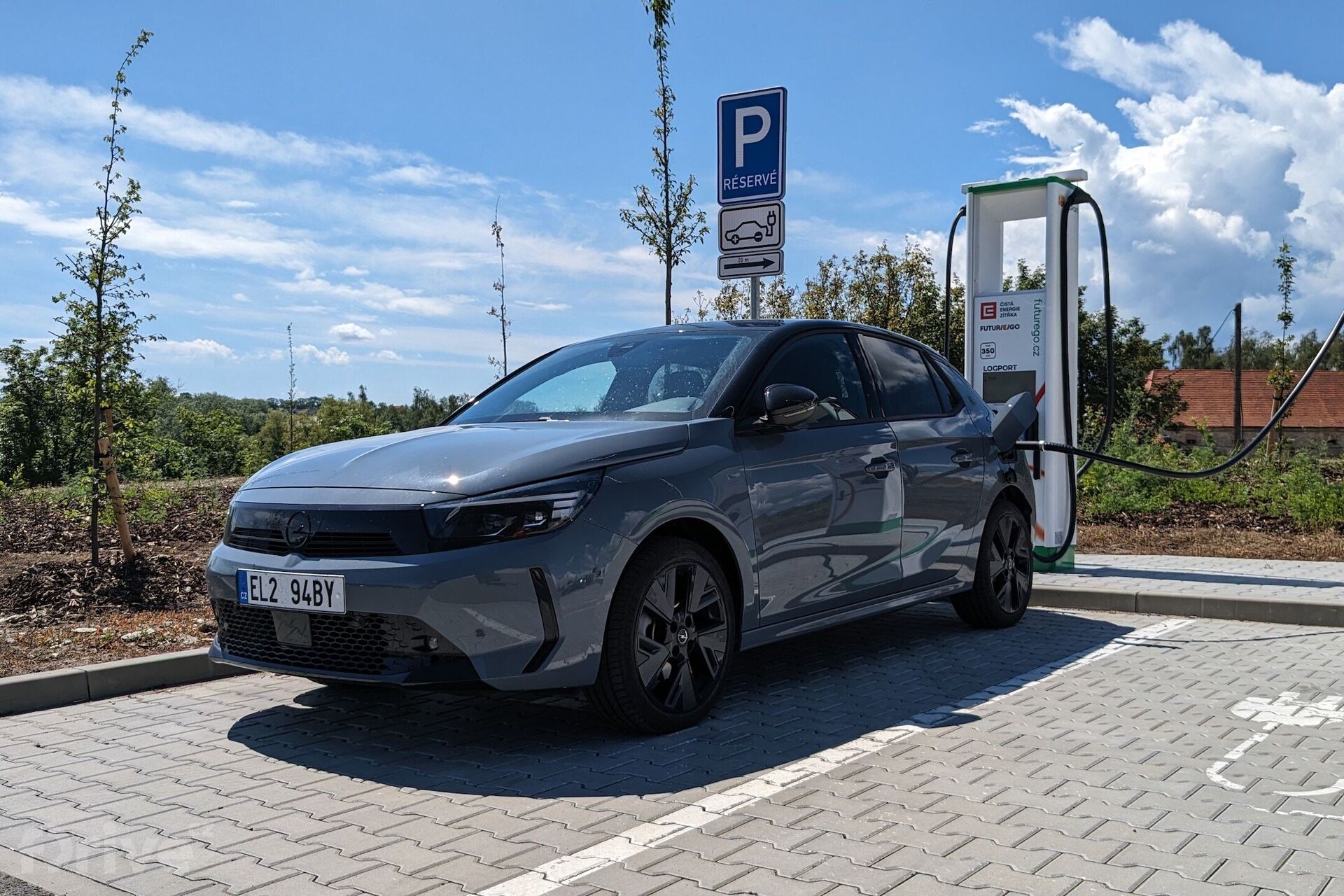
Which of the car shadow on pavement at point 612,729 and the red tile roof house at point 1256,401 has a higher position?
the red tile roof house at point 1256,401

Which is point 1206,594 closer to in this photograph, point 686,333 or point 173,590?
point 686,333

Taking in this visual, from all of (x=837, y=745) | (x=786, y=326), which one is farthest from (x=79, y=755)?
(x=786, y=326)

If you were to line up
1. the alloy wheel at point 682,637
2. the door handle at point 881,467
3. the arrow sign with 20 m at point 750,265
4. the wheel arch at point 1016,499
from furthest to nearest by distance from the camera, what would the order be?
the arrow sign with 20 m at point 750,265
the wheel arch at point 1016,499
the door handle at point 881,467
the alloy wheel at point 682,637

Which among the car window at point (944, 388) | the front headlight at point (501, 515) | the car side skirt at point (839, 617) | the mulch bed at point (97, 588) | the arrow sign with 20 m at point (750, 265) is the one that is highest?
the arrow sign with 20 m at point (750, 265)

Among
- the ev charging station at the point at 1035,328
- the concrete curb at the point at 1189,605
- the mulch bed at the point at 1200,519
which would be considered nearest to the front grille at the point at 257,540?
the concrete curb at the point at 1189,605

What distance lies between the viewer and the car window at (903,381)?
640 centimetres

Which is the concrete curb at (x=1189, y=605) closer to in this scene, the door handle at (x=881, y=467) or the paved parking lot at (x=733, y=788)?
the paved parking lot at (x=733, y=788)

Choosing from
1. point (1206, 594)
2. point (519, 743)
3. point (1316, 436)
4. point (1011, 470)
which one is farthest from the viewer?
point (1316, 436)

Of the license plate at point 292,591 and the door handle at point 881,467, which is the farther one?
the door handle at point 881,467

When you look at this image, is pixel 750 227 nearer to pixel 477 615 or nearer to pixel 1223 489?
pixel 477 615

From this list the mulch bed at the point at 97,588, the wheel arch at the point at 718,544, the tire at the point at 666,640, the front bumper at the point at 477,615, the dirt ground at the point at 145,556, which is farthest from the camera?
the mulch bed at the point at 97,588

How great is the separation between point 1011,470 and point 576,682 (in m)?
3.85

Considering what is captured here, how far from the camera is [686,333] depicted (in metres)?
6.02

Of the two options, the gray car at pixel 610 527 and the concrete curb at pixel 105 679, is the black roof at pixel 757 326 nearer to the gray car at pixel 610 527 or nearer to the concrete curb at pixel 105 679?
the gray car at pixel 610 527
